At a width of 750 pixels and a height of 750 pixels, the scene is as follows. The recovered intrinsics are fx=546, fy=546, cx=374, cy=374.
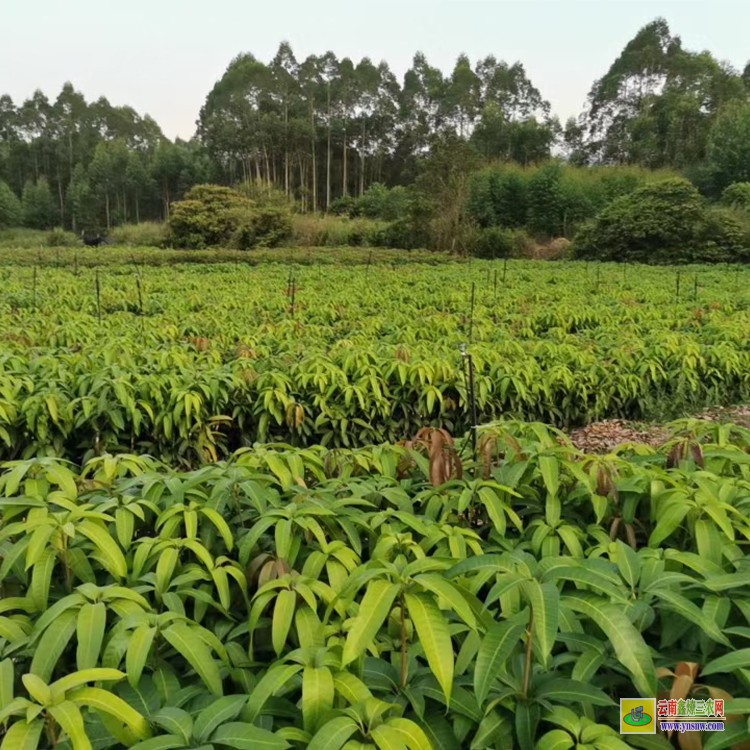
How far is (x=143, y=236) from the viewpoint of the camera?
31.4 metres

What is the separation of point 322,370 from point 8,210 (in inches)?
1935

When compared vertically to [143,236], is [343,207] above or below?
above

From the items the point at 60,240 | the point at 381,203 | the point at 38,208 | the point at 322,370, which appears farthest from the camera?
the point at 38,208

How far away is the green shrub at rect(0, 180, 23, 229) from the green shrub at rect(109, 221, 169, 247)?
575 inches

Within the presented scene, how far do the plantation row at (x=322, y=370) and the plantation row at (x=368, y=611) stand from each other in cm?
175

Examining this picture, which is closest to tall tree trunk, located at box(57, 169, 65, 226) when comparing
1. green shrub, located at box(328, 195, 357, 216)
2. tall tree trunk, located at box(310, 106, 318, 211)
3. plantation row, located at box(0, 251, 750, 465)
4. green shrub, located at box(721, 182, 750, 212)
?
tall tree trunk, located at box(310, 106, 318, 211)

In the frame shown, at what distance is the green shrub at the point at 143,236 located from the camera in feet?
93.6

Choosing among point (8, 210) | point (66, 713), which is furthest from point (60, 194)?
point (66, 713)

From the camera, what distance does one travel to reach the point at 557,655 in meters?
1.03

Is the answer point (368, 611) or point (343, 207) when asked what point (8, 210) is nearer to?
point (343, 207)

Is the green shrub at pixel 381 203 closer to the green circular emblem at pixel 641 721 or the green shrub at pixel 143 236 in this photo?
the green shrub at pixel 143 236

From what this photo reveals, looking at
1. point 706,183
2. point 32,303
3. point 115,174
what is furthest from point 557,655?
point 115,174

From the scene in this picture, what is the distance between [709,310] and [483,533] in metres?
7.02

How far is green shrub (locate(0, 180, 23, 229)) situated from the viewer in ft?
136
